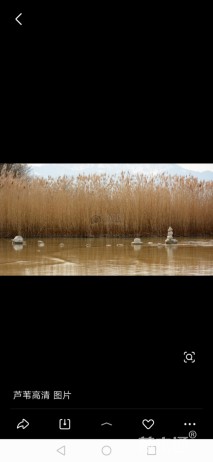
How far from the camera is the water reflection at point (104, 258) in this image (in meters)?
1.78

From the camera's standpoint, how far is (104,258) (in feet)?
7.57

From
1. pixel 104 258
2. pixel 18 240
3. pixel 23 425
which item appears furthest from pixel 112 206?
pixel 23 425

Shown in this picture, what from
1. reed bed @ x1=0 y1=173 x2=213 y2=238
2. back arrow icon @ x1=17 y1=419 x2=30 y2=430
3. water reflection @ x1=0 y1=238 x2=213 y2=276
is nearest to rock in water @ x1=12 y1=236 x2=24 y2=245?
water reflection @ x1=0 y1=238 x2=213 y2=276

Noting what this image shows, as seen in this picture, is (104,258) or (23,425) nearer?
(23,425)

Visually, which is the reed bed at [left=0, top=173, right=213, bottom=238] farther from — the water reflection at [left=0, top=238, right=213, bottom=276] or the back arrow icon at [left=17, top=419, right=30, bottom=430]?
the back arrow icon at [left=17, top=419, right=30, bottom=430]

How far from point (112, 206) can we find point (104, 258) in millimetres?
1186

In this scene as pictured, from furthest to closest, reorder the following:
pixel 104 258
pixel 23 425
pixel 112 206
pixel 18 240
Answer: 1. pixel 112 206
2. pixel 18 240
3. pixel 104 258
4. pixel 23 425

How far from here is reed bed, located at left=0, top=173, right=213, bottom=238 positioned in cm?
338

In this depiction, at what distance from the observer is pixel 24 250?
8.86 ft

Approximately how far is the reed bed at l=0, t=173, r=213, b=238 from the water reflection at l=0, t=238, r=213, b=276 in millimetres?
139

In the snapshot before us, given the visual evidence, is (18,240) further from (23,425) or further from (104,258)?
(23,425)
